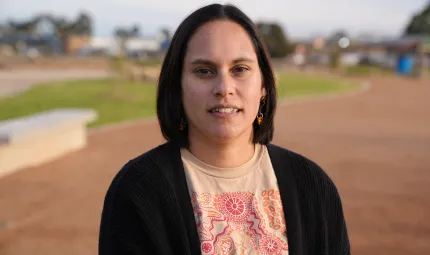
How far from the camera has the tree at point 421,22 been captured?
74688mm

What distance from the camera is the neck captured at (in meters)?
1.65

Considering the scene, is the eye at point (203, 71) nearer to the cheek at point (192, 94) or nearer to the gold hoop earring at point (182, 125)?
the cheek at point (192, 94)

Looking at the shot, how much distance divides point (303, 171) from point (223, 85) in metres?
0.43

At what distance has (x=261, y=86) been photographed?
5.78ft

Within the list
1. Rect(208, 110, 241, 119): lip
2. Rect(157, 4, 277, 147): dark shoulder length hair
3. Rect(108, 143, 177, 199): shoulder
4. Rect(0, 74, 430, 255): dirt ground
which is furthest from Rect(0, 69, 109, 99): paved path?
Rect(208, 110, 241, 119): lip

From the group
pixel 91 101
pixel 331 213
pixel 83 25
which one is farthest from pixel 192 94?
pixel 83 25

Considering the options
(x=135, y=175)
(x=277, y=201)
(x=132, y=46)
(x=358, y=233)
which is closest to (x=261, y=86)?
(x=277, y=201)

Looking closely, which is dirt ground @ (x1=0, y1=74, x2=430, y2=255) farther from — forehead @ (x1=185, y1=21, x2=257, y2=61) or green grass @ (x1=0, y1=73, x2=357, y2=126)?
forehead @ (x1=185, y1=21, x2=257, y2=61)

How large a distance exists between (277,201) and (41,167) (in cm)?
662

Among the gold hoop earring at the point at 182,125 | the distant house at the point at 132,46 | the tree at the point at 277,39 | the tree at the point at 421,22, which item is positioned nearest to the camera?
the gold hoop earring at the point at 182,125

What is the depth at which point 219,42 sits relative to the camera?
1.55m

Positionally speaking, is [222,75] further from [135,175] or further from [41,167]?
[41,167]

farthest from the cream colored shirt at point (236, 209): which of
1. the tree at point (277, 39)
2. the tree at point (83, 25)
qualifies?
the tree at point (83, 25)

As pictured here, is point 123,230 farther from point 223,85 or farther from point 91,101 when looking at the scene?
point 91,101
